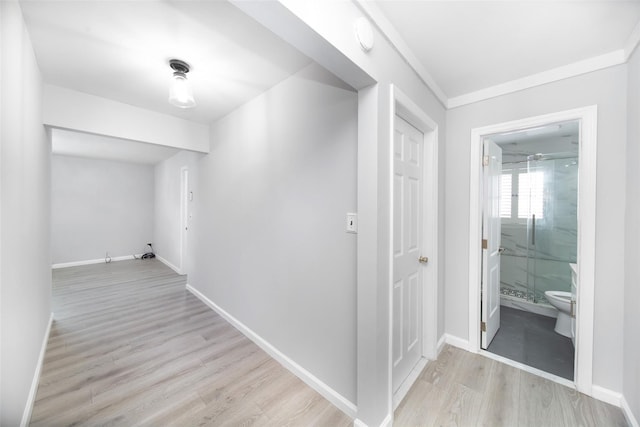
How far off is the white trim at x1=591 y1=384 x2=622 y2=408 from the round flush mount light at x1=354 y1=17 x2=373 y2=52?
267 cm

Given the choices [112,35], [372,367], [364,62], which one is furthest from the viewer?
[112,35]

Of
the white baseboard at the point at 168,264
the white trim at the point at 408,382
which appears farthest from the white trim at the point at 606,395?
the white baseboard at the point at 168,264

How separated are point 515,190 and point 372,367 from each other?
3.50 meters

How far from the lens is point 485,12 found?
52.9 inches

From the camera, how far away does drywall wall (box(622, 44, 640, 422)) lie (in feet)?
4.72

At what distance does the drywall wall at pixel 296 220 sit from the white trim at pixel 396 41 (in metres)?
0.37

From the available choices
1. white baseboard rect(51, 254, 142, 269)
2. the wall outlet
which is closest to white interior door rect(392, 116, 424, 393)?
the wall outlet

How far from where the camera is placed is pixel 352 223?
158 cm

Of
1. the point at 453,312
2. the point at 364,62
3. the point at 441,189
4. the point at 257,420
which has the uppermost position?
the point at 364,62

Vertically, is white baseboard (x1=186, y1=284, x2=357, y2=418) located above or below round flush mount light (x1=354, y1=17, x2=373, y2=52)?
below

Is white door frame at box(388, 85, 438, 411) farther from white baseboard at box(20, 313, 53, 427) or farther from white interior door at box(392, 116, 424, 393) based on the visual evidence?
white baseboard at box(20, 313, 53, 427)

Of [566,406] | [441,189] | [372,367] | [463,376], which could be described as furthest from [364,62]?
[566,406]

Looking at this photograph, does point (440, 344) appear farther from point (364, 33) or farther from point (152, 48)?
point (152, 48)

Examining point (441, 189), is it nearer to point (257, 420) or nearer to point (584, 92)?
point (584, 92)
